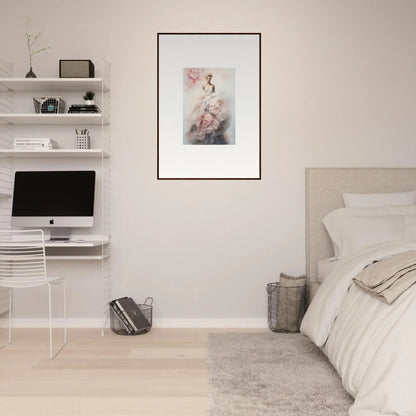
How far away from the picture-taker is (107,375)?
289cm

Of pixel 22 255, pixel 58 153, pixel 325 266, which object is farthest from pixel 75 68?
pixel 325 266

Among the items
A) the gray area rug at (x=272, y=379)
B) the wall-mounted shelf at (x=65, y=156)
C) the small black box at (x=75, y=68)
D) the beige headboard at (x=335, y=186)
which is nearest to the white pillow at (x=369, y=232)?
the beige headboard at (x=335, y=186)

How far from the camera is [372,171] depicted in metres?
4.15

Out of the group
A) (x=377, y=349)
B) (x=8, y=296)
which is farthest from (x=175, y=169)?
(x=377, y=349)

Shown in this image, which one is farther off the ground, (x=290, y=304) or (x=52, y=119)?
(x=52, y=119)

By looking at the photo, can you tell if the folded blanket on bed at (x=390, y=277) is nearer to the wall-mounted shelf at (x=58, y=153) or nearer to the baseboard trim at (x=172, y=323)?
the baseboard trim at (x=172, y=323)

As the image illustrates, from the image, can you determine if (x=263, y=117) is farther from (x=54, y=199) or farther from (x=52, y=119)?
(x=54, y=199)

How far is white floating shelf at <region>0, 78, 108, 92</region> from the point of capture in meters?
3.91

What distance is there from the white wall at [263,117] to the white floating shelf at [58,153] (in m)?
0.22

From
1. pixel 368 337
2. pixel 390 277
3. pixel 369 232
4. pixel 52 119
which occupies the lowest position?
pixel 368 337

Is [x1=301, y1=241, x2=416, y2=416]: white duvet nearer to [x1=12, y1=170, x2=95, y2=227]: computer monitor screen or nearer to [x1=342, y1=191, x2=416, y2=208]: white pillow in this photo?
[x1=342, y1=191, x2=416, y2=208]: white pillow

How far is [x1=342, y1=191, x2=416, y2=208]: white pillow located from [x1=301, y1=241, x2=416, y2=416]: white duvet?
847mm

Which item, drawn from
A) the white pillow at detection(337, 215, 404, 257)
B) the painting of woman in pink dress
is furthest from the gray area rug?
the painting of woman in pink dress

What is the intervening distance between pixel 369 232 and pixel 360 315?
1090 millimetres
